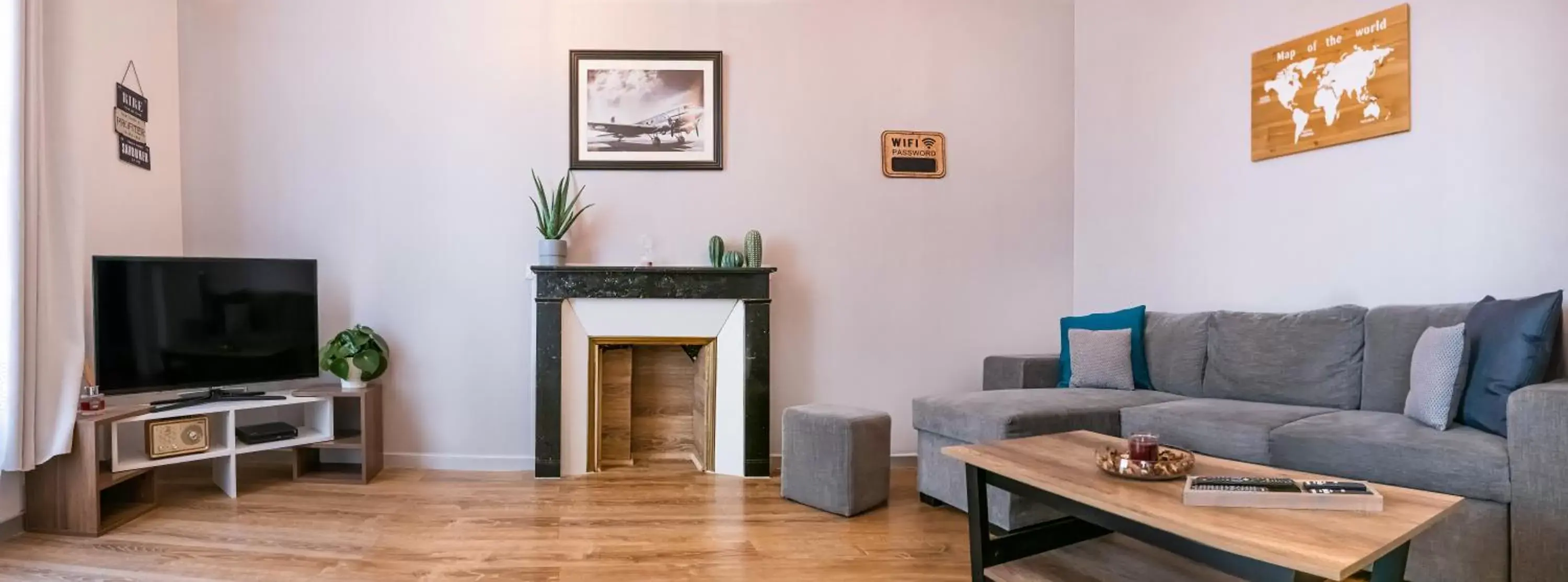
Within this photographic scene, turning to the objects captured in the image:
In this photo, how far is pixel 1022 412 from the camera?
273 cm

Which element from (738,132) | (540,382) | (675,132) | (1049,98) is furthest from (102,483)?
(1049,98)

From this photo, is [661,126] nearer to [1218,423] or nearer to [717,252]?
[717,252]

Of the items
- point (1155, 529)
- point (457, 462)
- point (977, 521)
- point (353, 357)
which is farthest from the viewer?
point (457, 462)

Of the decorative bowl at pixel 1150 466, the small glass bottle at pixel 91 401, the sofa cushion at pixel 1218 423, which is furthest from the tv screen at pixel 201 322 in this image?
the sofa cushion at pixel 1218 423

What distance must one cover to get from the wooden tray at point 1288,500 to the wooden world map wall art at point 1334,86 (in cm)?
204

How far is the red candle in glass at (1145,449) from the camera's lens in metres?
1.82

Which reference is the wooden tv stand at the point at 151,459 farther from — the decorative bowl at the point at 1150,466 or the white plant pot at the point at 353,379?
the decorative bowl at the point at 1150,466

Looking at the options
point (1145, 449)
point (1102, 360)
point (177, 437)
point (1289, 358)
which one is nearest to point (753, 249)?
point (1102, 360)

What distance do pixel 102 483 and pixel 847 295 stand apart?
3242mm

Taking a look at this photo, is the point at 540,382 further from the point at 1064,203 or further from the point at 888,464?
the point at 1064,203

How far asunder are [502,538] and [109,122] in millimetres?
2642

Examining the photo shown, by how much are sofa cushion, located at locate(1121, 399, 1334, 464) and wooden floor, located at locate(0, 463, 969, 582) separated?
82cm

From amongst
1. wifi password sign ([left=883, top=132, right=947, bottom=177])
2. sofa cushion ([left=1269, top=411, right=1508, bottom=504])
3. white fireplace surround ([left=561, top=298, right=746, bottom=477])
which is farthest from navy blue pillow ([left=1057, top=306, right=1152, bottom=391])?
white fireplace surround ([left=561, top=298, right=746, bottom=477])

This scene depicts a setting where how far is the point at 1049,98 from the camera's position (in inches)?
162
